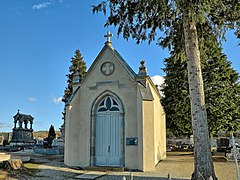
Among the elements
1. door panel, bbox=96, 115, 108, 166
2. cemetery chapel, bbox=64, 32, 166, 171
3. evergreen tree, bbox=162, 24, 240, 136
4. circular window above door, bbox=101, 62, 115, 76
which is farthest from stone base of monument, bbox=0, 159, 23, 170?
evergreen tree, bbox=162, 24, 240, 136

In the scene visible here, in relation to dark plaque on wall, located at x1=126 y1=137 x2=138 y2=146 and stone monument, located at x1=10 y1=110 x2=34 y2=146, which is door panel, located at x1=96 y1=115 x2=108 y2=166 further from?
stone monument, located at x1=10 y1=110 x2=34 y2=146

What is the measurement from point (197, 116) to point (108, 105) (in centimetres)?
656

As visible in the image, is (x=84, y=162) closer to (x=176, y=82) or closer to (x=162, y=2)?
(x=162, y=2)

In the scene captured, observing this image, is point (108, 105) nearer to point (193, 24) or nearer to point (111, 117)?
point (111, 117)

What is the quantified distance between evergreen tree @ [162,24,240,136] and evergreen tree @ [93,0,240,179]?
364 inches

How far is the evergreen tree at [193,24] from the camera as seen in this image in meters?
9.27

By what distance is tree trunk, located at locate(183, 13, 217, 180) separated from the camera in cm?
927

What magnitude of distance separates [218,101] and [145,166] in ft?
37.5

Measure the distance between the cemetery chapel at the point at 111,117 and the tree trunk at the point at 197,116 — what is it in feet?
13.4

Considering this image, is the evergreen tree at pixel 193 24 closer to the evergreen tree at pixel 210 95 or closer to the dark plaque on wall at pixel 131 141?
the dark plaque on wall at pixel 131 141

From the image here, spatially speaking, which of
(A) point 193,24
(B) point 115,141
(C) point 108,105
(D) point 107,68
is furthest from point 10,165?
(A) point 193,24

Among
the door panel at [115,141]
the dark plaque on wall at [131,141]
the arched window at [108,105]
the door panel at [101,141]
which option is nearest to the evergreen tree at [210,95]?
the arched window at [108,105]

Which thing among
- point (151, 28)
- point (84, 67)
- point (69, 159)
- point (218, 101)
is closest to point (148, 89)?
point (151, 28)

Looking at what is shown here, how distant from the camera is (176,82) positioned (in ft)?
80.1
